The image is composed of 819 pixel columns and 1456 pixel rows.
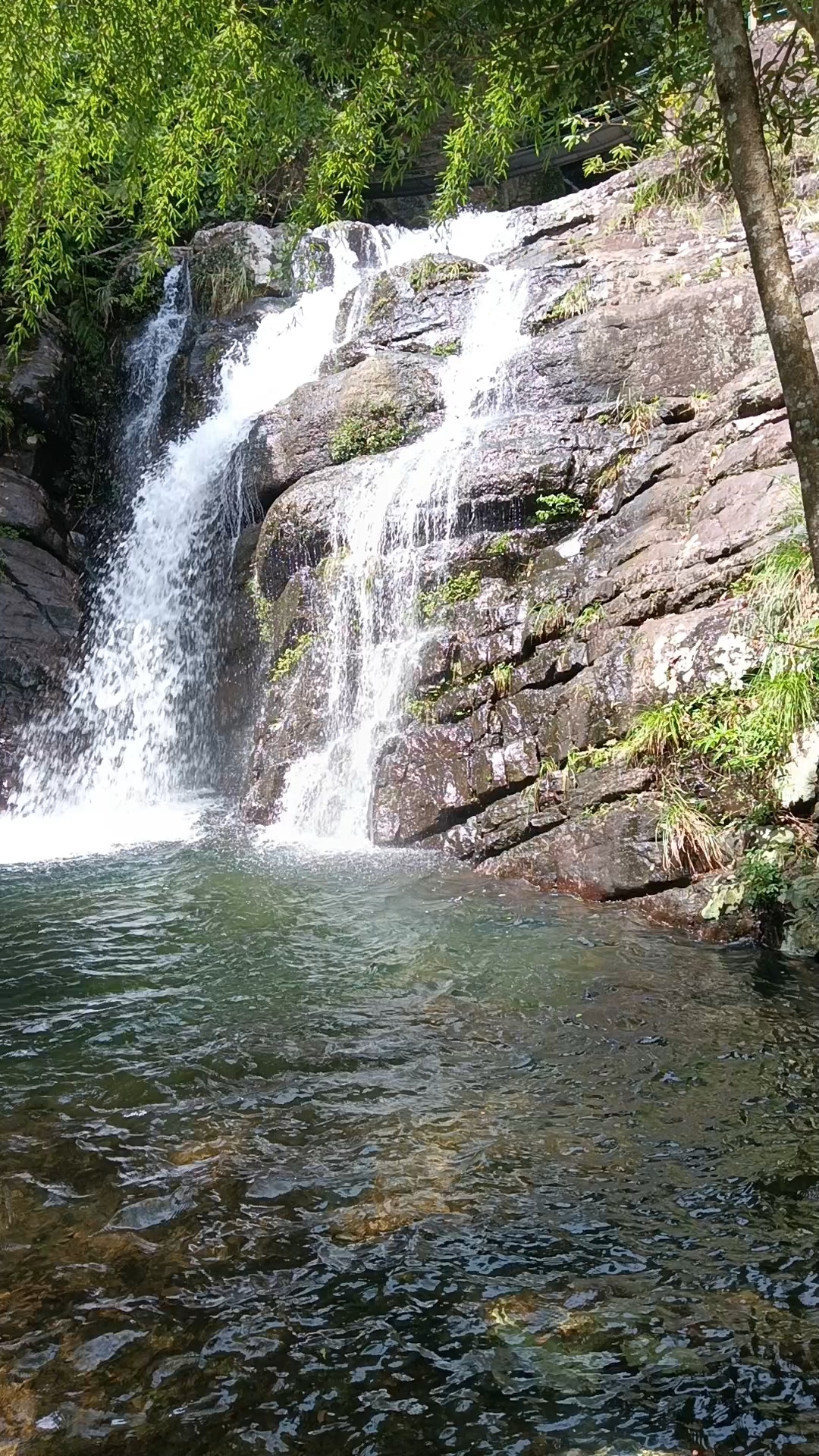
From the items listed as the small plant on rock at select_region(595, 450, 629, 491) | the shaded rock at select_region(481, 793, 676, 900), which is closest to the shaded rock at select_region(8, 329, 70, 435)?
the small plant on rock at select_region(595, 450, 629, 491)

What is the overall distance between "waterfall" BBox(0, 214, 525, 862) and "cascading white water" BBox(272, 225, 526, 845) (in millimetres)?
19

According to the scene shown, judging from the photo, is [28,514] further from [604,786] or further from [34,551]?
[604,786]

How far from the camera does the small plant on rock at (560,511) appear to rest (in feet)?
32.1

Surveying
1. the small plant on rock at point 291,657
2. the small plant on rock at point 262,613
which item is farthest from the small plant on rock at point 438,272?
the small plant on rock at point 291,657

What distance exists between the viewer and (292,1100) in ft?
12.5

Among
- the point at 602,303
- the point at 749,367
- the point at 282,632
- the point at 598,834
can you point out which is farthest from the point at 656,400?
the point at 598,834

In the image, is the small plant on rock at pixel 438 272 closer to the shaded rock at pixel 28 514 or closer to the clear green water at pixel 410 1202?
the shaded rock at pixel 28 514

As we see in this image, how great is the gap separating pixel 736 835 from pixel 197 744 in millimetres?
7467

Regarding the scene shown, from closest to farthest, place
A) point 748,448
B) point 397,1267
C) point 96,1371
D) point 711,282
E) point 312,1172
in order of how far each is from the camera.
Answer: point 96,1371 < point 397,1267 < point 312,1172 < point 748,448 < point 711,282

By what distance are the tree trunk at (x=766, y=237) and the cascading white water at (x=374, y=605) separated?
20.1 ft

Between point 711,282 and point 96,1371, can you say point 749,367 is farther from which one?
point 96,1371

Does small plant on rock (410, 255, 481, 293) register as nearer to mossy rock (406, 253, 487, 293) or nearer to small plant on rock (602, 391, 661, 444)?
mossy rock (406, 253, 487, 293)

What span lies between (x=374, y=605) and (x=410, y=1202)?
7.76 m

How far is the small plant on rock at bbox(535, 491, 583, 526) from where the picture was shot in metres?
9.78
